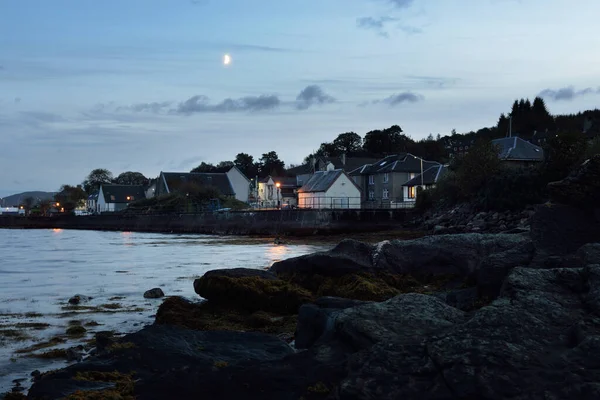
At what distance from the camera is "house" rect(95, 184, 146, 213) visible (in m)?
135

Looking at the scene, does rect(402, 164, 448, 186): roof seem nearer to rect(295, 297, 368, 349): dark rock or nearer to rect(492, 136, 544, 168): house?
rect(492, 136, 544, 168): house

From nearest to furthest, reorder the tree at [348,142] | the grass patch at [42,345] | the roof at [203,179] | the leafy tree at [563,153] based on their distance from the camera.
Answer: the grass patch at [42,345] < the leafy tree at [563,153] < the roof at [203,179] < the tree at [348,142]

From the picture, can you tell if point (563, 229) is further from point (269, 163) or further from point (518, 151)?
point (269, 163)

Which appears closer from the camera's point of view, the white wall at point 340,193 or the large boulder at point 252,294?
the large boulder at point 252,294

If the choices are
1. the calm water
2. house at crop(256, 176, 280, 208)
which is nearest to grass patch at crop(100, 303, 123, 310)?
the calm water

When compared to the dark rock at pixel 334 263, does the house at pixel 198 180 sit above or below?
above

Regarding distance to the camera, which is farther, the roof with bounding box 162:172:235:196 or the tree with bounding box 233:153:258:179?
the tree with bounding box 233:153:258:179

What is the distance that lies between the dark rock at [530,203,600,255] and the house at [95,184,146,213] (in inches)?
5158

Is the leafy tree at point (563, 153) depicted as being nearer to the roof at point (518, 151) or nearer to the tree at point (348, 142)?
the roof at point (518, 151)

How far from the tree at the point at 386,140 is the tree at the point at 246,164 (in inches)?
1740

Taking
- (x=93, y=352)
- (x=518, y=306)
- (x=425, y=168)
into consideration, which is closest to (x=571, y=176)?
(x=518, y=306)

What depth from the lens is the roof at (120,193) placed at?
135375mm

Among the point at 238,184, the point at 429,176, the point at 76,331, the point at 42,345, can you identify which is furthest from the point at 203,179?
the point at 42,345

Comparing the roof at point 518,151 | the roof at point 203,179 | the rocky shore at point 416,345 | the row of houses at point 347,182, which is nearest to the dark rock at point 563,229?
the rocky shore at point 416,345
